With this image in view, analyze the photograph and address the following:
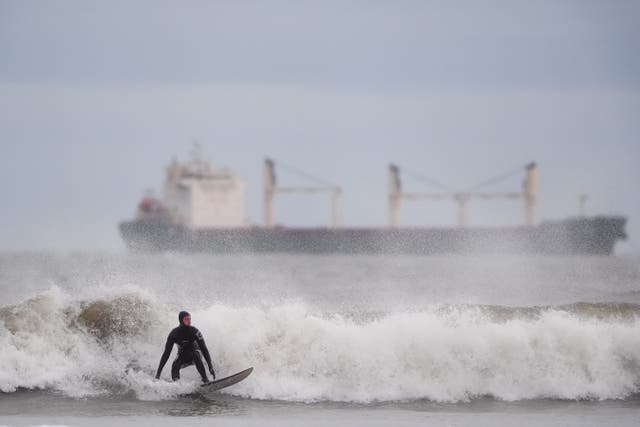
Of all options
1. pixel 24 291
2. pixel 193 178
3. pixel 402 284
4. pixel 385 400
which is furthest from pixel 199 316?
pixel 193 178

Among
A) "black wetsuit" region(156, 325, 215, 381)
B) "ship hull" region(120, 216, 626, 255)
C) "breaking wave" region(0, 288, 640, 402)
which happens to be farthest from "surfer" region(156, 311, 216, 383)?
"ship hull" region(120, 216, 626, 255)

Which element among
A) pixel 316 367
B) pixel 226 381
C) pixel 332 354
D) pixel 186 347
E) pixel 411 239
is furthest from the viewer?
pixel 411 239

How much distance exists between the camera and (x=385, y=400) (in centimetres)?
1364

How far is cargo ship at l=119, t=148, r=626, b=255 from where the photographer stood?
269 feet

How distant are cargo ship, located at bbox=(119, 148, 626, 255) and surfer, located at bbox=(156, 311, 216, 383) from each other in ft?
228

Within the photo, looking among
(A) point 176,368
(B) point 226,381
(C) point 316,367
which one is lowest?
(B) point 226,381

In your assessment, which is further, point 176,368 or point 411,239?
point 411,239

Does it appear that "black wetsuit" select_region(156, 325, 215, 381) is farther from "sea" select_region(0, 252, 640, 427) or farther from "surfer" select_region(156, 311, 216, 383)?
"sea" select_region(0, 252, 640, 427)

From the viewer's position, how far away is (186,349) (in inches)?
520

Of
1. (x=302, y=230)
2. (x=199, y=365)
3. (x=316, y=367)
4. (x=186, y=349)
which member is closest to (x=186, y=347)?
(x=186, y=349)

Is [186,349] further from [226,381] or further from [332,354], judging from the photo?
[332,354]

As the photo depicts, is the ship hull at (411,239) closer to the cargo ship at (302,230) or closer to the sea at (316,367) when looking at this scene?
the cargo ship at (302,230)

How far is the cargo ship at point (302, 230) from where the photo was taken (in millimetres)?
82000

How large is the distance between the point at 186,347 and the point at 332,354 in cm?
269
